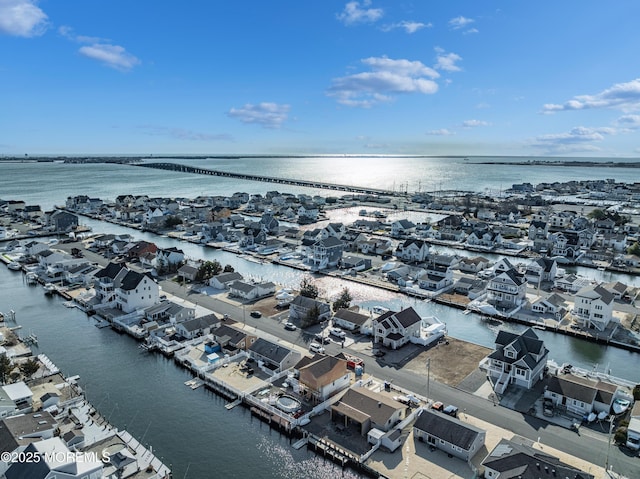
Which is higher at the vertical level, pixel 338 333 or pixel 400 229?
pixel 400 229

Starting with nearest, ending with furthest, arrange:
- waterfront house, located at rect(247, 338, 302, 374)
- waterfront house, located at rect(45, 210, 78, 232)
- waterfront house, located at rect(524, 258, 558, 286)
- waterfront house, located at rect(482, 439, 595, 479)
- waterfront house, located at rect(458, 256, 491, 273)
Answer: waterfront house, located at rect(482, 439, 595, 479)
waterfront house, located at rect(247, 338, 302, 374)
waterfront house, located at rect(524, 258, 558, 286)
waterfront house, located at rect(458, 256, 491, 273)
waterfront house, located at rect(45, 210, 78, 232)

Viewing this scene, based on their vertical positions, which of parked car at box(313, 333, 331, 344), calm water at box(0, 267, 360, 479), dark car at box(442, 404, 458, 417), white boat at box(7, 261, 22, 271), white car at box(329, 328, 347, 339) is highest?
white boat at box(7, 261, 22, 271)

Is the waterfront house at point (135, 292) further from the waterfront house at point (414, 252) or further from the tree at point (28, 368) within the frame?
the waterfront house at point (414, 252)

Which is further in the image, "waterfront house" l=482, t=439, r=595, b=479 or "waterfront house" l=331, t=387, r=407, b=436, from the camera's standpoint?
"waterfront house" l=331, t=387, r=407, b=436

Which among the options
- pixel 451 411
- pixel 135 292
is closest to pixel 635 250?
pixel 451 411

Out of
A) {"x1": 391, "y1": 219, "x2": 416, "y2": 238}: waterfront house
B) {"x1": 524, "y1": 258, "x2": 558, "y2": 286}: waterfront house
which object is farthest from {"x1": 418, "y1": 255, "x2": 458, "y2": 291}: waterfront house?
{"x1": 391, "y1": 219, "x2": 416, "y2": 238}: waterfront house

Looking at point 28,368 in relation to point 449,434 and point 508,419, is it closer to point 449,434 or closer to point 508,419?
point 449,434

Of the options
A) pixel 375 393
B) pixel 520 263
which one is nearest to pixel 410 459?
pixel 375 393

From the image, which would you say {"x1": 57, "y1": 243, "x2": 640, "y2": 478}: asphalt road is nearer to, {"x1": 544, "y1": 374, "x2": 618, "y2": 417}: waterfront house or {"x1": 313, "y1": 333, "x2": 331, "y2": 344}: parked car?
{"x1": 313, "y1": 333, "x2": 331, "y2": 344}: parked car
